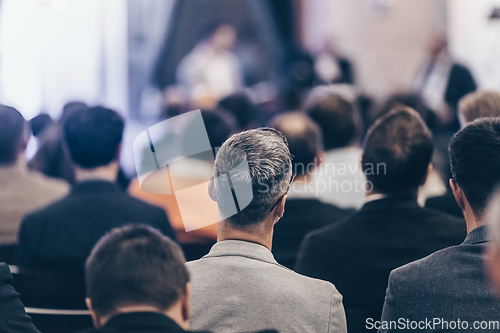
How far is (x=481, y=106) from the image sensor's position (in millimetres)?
2539

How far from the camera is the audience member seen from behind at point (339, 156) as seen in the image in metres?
2.97

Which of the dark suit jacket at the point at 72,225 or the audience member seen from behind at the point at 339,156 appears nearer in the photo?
the dark suit jacket at the point at 72,225

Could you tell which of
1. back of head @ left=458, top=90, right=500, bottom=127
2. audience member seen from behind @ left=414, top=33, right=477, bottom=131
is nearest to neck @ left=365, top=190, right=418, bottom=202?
back of head @ left=458, top=90, right=500, bottom=127

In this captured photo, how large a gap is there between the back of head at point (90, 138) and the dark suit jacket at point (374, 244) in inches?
39.8

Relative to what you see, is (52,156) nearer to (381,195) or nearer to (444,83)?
(381,195)

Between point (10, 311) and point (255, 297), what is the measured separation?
2.05 feet

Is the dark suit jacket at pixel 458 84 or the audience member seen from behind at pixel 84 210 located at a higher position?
the audience member seen from behind at pixel 84 210

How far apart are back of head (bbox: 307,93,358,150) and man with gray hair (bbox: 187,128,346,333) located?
1.67m

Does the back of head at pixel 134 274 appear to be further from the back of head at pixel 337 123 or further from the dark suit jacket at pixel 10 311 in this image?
the back of head at pixel 337 123

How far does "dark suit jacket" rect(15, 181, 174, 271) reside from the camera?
2209mm

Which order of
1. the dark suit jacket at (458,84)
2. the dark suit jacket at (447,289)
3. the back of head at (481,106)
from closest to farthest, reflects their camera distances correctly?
the dark suit jacket at (447,289) → the back of head at (481,106) → the dark suit jacket at (458,84)

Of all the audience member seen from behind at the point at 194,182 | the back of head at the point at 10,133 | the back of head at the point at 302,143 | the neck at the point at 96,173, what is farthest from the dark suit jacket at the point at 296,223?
the back of head at the point at 10,133

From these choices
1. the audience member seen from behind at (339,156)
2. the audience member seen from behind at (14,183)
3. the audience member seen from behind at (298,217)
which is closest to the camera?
the audience member seen from behind at (298,217)

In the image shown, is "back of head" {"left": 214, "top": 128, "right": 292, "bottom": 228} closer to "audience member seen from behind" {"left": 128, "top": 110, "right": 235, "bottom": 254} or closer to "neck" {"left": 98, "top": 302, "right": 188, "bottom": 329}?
"neck" {"left": 98, "top": 302, "right": 188, "bottom": 329}
